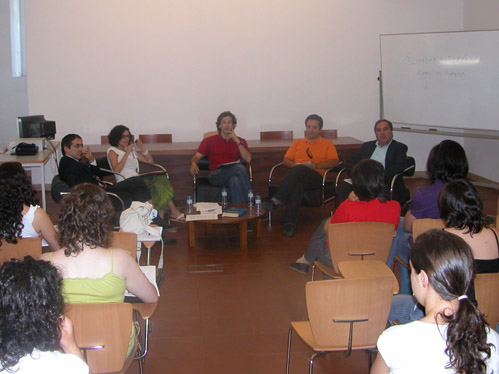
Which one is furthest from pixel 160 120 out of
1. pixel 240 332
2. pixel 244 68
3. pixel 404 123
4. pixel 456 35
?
pixel 240 332

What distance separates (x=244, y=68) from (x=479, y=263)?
18.8 ft

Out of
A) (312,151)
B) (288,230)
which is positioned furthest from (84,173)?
(312,151)

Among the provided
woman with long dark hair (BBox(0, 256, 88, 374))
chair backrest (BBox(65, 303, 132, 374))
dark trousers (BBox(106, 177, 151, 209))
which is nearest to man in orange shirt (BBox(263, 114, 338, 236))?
dark trousers (BBox(106, 177, 151, 209))

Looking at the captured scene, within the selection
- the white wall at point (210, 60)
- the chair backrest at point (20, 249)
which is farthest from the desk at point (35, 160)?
the chair backrest at point (20, 249)

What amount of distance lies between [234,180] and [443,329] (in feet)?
14.7

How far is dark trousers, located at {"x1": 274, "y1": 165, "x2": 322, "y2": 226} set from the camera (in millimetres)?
5988

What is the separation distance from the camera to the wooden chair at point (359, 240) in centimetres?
347

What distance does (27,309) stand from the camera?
1582mm

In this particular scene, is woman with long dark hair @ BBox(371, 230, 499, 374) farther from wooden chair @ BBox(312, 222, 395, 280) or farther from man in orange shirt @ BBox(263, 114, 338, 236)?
man in orange shirt @ BBox(263, 114, 338, 236)

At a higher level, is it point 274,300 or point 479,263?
point 479,263

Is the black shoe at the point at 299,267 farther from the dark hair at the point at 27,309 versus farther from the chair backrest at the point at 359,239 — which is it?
the dark hair at the point at 27,309

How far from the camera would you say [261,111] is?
8.18 m

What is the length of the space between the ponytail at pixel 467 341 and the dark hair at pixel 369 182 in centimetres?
203

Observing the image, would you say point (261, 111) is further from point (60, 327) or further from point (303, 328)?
point (60, 327)
